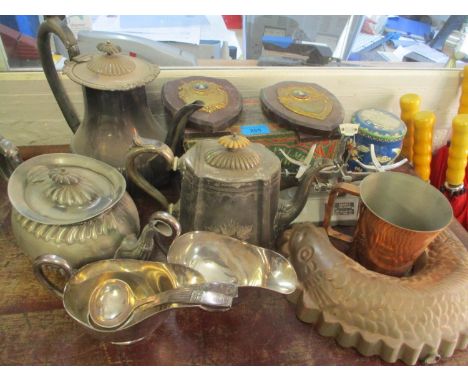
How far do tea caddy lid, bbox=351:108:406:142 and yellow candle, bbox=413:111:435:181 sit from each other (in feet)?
0.28

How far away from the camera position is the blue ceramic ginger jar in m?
0.88

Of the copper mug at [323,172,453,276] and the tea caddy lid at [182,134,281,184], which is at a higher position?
the tea caddy lid at [182,134,281,184]

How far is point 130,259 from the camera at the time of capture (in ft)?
2.06

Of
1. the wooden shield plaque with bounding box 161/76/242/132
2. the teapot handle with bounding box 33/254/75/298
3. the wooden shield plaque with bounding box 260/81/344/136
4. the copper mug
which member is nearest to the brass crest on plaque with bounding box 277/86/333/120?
the wooden shield plaque with bounding box 260/81/344/136

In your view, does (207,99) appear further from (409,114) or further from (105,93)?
(409,114)

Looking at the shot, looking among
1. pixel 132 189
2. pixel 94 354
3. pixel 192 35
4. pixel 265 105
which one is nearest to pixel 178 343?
pixel 94 354

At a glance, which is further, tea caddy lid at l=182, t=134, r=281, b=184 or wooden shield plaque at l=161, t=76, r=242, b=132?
wooden shield plaque at l=161, t=76, r=242, b=132

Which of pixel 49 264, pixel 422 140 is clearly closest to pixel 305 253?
pixel 49 264

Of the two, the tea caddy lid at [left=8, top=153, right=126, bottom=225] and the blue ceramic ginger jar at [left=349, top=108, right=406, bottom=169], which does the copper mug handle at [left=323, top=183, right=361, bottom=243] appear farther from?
the tea caddy lid at [left=8, top=153, right=126, bottom=225]

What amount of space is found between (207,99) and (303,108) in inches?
8.1

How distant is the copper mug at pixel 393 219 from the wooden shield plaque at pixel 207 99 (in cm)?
27

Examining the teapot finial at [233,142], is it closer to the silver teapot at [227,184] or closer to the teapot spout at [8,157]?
the silver teapot at [227,184]

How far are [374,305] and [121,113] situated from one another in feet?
1.81

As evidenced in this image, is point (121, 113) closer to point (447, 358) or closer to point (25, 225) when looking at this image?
point (25, 225)
